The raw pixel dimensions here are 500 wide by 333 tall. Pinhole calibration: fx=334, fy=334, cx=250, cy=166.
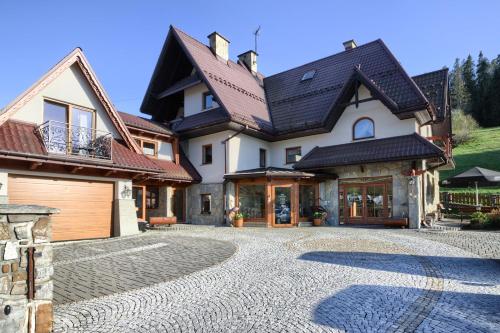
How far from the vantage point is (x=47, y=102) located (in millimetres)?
12078

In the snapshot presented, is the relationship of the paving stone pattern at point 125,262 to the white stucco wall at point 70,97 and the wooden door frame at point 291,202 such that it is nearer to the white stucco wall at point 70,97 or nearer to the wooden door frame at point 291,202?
the white stucco wall at point 70,97

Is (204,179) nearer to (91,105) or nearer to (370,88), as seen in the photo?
(91,105)

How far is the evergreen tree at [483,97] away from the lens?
54.6 m

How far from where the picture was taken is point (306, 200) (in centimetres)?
1781

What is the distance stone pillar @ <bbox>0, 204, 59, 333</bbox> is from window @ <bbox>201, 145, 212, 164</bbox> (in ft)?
49.9

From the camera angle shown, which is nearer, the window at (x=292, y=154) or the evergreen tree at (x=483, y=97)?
the window at (x=292, y=154)

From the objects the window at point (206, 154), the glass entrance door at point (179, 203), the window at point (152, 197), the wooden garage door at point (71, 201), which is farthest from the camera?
the glass entrance door at point (179, 203)

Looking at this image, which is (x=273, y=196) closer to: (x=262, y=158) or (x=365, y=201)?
(x=262, y=158)

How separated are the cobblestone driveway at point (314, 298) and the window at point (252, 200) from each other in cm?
844

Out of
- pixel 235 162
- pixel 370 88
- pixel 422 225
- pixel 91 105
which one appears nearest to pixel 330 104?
pixel 370 88

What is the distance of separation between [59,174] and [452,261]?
40.0ft

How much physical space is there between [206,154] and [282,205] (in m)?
5.60

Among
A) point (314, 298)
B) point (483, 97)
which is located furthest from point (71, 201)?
point (483, 97)

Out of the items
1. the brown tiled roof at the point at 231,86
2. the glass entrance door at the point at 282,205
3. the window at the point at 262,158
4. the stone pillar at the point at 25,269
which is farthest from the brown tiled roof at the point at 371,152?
the stone pillar at the point at 25,269
